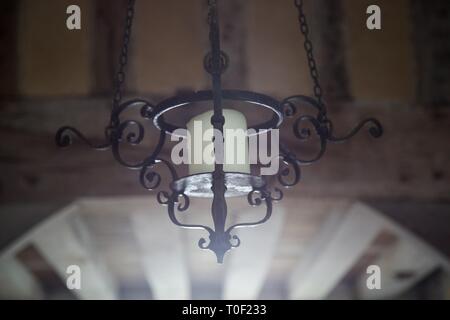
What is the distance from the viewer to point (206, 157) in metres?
1.17

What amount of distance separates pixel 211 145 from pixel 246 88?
4.96ft

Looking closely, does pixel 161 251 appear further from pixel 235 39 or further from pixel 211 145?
pixel 211 145

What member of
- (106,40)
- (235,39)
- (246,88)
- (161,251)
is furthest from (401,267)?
(106,40)

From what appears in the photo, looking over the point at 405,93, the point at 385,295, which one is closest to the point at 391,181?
the point at 405,93

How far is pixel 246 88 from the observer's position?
2652 mm

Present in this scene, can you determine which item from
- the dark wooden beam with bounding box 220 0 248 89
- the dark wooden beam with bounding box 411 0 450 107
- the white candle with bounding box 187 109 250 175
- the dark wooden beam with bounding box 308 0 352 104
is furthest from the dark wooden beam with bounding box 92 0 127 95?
the white candle with bounding box 187 109 250 175

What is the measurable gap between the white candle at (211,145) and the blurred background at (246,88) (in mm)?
1295

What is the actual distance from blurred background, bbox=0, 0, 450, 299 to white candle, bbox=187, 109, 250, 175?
51.0 inches

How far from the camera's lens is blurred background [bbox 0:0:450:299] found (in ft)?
8.21

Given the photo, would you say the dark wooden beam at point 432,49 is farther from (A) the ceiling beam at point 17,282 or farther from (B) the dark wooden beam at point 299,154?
(A) the ceiling beam at point 17,282

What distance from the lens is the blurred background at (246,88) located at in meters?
2.50

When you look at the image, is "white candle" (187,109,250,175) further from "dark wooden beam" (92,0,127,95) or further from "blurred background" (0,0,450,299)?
"dark wooden beam" (92,0,127,95)

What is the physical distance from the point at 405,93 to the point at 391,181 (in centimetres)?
41

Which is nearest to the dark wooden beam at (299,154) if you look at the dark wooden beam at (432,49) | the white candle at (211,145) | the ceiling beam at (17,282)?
the dark wooden beam at (432,49)
